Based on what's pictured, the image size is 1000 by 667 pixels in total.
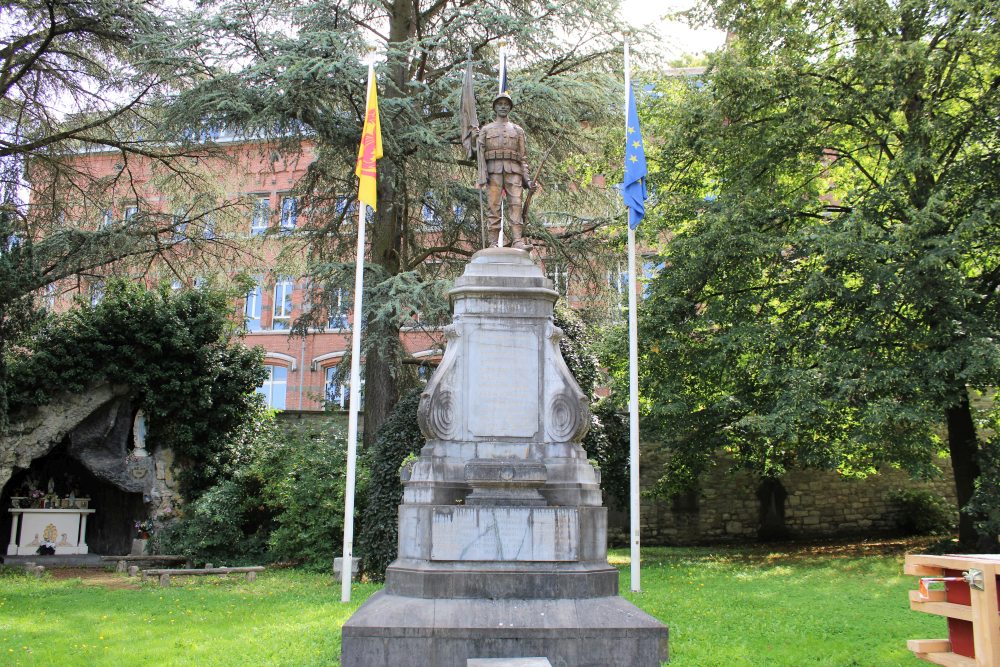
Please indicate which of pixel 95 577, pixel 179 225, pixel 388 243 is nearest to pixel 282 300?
pixel 179 225

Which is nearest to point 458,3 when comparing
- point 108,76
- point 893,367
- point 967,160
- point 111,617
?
point 108,76

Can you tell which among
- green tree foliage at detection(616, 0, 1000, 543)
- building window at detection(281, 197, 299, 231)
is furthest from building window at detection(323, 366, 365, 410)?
green tree foliage at detection(616, 0, 1000, 543)

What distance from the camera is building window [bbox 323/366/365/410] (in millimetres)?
17281

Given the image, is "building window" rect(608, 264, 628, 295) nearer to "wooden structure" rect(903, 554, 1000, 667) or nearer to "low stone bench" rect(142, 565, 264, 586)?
"low stone bench" rect(142, 565, 264, 586)

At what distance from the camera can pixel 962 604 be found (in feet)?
13.1

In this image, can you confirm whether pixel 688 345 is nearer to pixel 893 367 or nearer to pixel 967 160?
pixel 893 367

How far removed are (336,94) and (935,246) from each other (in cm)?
1090

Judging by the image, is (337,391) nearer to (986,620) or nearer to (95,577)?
(95,577)

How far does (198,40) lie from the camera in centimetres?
1468

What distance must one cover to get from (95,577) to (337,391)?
23.6ft

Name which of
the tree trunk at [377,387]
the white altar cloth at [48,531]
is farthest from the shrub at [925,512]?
the white altar cloth at [48,531]

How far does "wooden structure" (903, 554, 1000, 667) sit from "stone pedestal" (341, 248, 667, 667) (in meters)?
2.33

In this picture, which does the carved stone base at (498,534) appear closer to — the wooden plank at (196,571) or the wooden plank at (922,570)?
the wooden plank at (922,570)

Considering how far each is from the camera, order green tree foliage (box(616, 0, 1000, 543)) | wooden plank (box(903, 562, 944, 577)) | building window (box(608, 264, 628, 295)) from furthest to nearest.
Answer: building window (box(608, 264, 628, 295)) < green tree foliage (box(616, 0, 1000, 543)) < wooden plank (box(903, 562, 944, 577))
